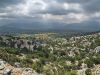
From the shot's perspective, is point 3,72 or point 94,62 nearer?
point 3,72

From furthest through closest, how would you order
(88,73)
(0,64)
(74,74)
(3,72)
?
(88,73) < (74,74) < (0,64) < (3,72)

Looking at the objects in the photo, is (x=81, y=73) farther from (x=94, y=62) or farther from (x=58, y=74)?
(x=94, y=62)

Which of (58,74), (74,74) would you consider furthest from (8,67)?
(74,74)

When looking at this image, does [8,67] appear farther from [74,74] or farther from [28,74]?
[74,74]

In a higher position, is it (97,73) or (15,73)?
(15,73)

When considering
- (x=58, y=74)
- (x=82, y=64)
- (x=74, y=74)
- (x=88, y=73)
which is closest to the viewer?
(x=58, y=74)

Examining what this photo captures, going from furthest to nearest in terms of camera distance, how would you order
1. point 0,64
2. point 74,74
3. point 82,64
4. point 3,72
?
point 82,64, point 74,74, point 0,64, point 3,72

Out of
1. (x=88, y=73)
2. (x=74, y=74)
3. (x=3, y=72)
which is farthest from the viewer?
(x=88, y=73)

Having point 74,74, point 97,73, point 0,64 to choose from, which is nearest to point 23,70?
point 0,64

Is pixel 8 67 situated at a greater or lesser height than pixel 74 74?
greater
